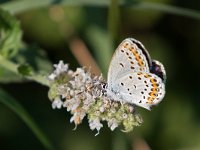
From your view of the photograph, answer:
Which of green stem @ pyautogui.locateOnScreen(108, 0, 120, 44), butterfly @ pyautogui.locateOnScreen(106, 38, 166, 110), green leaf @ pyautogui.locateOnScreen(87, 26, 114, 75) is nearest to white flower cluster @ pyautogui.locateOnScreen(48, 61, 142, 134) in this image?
butterfly @ pyautogui.locateOnScreen(106, 38, 166, 110)

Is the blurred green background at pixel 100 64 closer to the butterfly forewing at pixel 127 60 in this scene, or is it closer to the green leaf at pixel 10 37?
the green leaf at pixel 10 37

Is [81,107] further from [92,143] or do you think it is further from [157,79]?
[92,143]

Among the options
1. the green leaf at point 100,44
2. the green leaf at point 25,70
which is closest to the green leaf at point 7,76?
the green leaf at point 25,70

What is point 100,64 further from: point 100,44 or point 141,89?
point 141,89

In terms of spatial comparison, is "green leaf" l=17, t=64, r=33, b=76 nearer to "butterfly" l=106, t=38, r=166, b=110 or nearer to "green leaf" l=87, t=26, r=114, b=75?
"butterfly" l=106, t=38, r=166, b=110

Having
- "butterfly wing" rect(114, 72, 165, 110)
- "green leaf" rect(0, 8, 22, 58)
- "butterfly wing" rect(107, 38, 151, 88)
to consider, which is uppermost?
"green leaf" rect(0, 8, 22, 58)

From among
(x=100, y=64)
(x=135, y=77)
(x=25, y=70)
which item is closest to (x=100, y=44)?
(x=100, y=64)

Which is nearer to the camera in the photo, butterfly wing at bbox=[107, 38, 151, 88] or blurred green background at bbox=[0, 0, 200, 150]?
butterfly wing at bbox=[107, 38, 151, 88]

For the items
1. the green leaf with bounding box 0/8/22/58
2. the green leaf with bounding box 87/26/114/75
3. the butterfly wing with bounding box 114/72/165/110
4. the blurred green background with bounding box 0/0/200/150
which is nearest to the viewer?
the butterfly wing with bounding box 114/72/165/110
